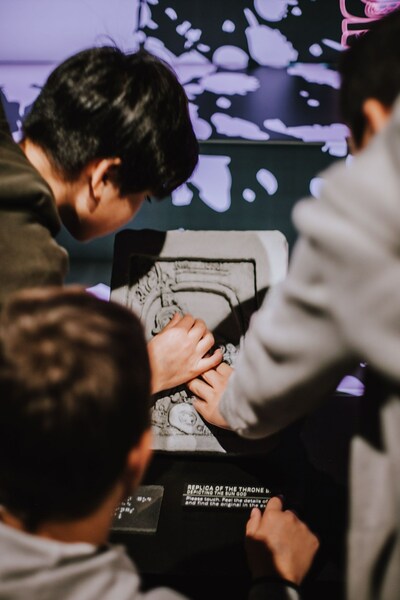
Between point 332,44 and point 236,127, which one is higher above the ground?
point 332,44

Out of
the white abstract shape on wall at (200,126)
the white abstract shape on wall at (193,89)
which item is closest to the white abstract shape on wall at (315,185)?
the white abstract shape on wall at (200,126)

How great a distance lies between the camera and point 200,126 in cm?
116

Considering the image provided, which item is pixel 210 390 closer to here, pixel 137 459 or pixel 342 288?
pixel 137 459

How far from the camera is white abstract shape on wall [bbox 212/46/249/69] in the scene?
1.23 meters

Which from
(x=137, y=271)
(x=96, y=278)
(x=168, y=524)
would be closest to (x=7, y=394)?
(x=168, y=524)

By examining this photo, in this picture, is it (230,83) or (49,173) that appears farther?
(230,83)

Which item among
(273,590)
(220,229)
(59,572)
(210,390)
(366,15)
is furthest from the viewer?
(366,15)

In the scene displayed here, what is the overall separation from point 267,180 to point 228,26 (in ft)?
1.47

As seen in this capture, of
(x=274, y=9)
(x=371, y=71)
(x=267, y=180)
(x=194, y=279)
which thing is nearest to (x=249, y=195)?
(x=267, y=180)

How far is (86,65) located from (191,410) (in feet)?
1.96

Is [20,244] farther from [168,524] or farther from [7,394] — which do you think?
[168,524]

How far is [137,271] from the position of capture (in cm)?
91

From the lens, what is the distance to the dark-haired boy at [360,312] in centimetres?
38

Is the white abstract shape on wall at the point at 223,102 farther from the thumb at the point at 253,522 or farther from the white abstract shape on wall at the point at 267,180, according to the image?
the thumb at the point at 253,522
